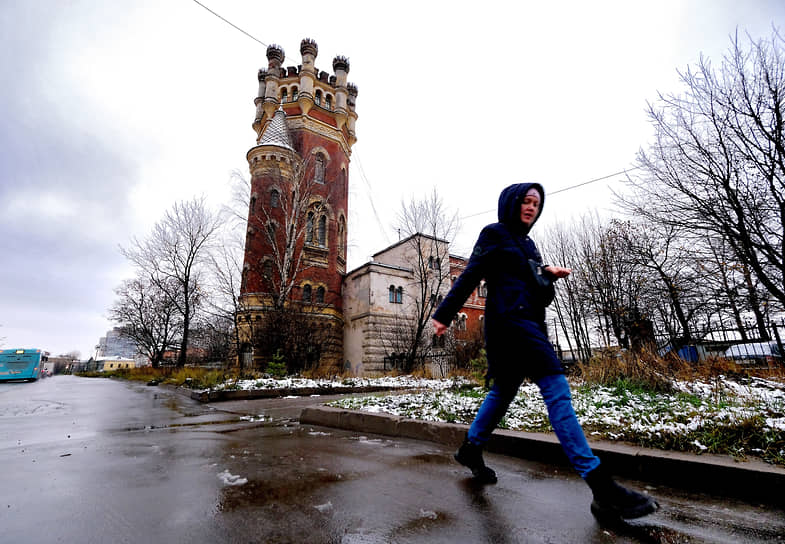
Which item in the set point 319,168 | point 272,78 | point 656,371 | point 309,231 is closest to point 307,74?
point 272,78

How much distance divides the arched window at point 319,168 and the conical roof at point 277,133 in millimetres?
2220

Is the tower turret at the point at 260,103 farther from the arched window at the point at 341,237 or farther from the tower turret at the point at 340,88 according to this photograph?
the arched window at the point at 341,237

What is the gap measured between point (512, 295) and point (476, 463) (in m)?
1.28

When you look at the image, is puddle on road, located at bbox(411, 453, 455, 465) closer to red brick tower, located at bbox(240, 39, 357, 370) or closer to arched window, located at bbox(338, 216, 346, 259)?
red brick tower, located at bbox(240, 39, 357, 370)

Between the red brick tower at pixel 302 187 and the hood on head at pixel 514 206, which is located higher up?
the red brick tower at pixel 302 187

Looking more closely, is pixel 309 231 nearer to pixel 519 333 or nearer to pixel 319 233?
pixel 319 233

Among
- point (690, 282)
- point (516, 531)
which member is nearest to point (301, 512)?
point (516, 531)

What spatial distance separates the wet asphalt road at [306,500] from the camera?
1.82 m

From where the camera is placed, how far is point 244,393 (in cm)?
966

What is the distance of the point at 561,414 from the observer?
2.22m

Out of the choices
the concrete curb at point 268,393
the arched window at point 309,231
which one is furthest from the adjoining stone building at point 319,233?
the concrete curb at point 268,393

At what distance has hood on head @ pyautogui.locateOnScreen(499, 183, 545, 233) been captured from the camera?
2668 millimetres

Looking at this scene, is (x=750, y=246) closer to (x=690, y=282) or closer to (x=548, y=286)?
(x=690, y=282)

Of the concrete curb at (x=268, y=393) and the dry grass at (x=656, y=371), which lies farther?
the concrete curb at (x=268, y=393)
